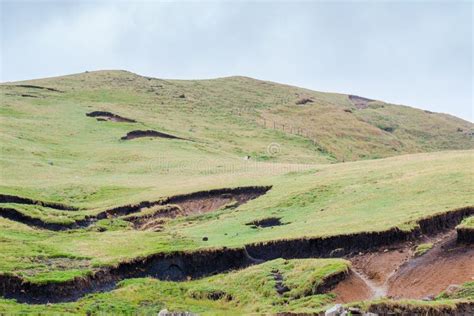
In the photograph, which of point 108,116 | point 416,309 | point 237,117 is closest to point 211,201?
point 416,309

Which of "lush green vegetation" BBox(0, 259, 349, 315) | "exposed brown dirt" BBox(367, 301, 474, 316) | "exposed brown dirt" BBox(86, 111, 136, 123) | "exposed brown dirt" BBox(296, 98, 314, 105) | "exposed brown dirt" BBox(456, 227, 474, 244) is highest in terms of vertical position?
"exposed brown dirt" BBox(296, 98, 314, 105)

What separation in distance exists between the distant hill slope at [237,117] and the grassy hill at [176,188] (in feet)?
2.31

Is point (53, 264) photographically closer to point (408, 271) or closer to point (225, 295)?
point (225, 295)

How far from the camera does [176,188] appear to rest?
57906 millimetres

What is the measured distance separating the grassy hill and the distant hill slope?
0.70 metres

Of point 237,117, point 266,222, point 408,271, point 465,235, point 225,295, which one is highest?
point 237,117

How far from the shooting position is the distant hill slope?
345ft

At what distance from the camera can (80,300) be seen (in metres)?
29.3

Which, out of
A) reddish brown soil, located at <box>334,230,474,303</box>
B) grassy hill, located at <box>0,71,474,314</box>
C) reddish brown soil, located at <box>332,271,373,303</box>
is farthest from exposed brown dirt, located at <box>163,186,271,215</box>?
reddish brown soil, located at <box>332,271,373,303</box>

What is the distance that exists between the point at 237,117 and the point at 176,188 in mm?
76509

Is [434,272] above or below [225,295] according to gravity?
above

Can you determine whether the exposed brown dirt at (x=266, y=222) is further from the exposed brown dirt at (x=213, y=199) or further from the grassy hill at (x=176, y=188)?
the exposed brown dirt at (x=213, y=199)

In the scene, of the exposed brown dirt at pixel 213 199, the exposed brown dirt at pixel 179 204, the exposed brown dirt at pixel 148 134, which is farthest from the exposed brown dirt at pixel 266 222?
the exposed brown dirt at pixel 148 134

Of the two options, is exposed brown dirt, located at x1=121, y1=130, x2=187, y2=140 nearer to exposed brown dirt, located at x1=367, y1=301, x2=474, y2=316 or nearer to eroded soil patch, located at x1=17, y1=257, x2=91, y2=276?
eroded soil patch, located at x1=17, y1=257, x2=91, y2=276
